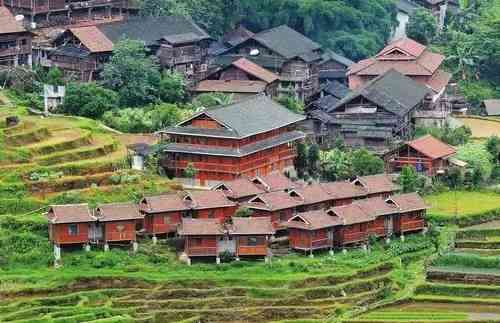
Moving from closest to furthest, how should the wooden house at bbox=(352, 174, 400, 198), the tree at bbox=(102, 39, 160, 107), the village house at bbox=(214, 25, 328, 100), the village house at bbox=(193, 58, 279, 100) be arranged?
the wooden house at bbox=(352, 174, 400, 198), the tree at bbox=(102, 39, 160, 107), the village house at bbox=(193, 58, 279, 100), the village house at bbox=(214, 25, 328, 100)

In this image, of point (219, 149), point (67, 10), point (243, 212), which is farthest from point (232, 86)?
point (243, 212)

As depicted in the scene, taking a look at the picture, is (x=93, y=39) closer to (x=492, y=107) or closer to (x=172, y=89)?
(x=172, y=89)

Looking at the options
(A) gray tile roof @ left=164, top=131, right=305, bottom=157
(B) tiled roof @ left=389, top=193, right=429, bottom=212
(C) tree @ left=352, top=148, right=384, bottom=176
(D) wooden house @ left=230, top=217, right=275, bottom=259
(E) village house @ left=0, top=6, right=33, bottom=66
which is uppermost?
(E) village house @ left=0, top=6, right=33, bottom=66

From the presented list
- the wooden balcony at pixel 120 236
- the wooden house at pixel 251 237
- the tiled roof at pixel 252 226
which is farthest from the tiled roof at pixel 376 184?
the wooden balcony at pixel 120 236

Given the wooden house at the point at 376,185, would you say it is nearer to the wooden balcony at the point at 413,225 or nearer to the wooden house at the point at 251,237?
the wooden balcony at the point at 413,225

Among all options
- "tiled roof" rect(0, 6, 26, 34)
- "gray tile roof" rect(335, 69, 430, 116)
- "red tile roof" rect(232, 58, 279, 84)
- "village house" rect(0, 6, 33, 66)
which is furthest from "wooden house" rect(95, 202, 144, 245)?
"red tile roof" rect(232, 58, 279, 84)

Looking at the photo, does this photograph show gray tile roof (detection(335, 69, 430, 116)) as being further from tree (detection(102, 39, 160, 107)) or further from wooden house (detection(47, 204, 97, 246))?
wooden house (detection(47, 204, 97, 246))
